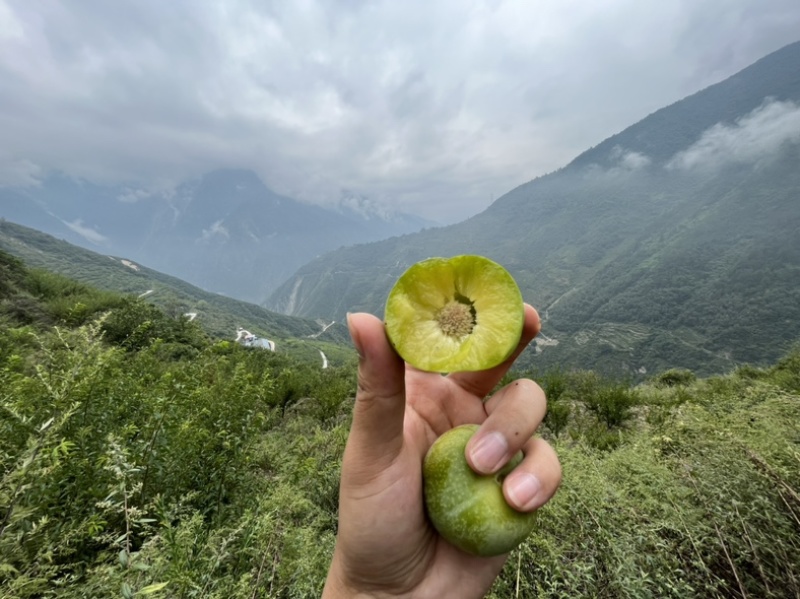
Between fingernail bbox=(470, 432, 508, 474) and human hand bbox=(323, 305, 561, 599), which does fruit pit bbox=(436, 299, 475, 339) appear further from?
fingernail bbox=(470, 432, 508, 474)

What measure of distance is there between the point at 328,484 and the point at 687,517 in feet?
16.0

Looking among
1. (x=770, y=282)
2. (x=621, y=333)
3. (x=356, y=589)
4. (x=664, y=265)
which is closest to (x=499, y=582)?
(x=356, y=589)

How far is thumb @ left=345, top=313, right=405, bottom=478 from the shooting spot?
1.79 meters

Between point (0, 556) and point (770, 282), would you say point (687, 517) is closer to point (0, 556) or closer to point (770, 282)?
point (0, 556)

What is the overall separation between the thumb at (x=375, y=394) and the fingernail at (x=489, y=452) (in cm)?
41

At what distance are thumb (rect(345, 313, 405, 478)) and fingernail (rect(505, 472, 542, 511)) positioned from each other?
628mm

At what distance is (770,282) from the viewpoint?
10675cm

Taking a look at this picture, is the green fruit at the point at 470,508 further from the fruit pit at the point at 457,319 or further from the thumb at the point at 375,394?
the fruit pit at the point at 457,319

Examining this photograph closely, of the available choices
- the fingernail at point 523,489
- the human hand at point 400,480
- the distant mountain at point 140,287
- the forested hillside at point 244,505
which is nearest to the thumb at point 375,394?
the human hand at point 400,480

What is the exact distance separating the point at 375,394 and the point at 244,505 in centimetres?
428

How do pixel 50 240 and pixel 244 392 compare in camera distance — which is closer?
pixel 244 392

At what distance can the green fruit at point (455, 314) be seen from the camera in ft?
6.25

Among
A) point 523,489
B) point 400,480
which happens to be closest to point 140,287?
point 400,480

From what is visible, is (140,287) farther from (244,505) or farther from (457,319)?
(457,319)
